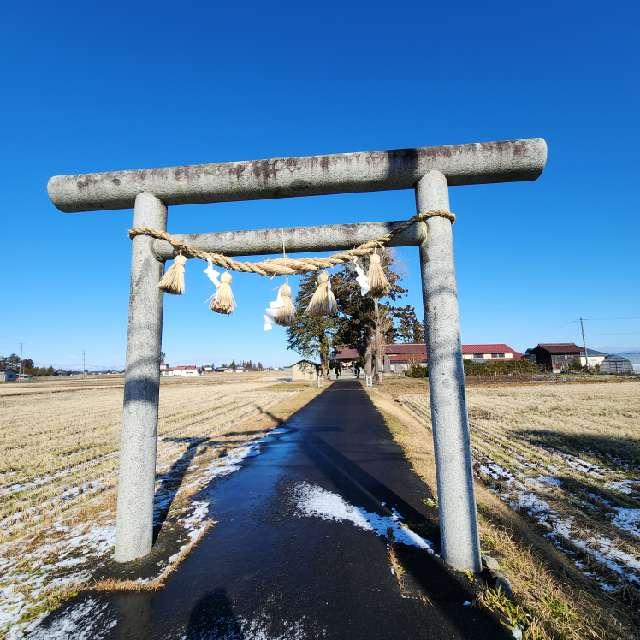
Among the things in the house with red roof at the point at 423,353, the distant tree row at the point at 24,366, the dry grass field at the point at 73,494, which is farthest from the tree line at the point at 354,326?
the distant tree row at the point at 24,366

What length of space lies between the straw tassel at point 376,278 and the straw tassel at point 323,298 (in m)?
0.37

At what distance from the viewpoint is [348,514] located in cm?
437

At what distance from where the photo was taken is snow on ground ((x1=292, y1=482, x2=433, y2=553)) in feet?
12.2

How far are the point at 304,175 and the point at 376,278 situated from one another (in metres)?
1.22

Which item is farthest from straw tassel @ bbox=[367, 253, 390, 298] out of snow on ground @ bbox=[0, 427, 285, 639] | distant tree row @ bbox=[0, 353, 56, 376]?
distant tree row @ bbox=[0, 353, 56, 376]

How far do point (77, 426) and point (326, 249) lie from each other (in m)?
13.0

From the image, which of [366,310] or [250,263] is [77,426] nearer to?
[250,263]

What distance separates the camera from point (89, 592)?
290cm

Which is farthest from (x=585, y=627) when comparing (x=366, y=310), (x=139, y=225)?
(x=366, y=310)

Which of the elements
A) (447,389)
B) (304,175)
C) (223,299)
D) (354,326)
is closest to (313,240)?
(304,175)

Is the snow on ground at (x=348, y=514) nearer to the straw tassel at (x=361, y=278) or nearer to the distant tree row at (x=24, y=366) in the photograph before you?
the straw tassel at (x=361, y=278)

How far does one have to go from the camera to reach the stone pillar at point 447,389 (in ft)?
9.98

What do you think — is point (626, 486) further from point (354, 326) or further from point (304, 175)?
point (354, 326)

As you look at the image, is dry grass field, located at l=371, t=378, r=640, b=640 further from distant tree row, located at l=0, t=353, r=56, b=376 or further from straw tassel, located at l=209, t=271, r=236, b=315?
distant tree row, located at l=0, t=353, r=56, b=376
